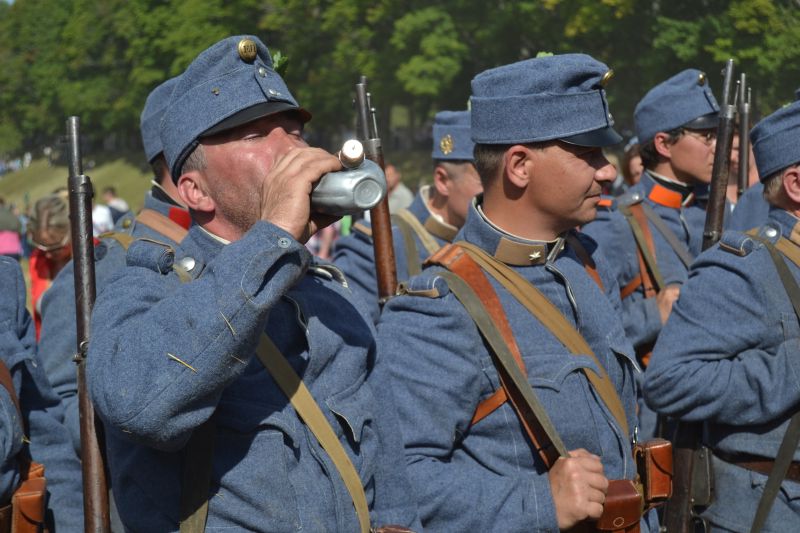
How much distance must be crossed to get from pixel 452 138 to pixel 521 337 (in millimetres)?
3844

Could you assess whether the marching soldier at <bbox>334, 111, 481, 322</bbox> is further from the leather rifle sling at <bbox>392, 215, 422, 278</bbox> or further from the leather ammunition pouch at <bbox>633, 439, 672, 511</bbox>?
the leather ammunition pouch at <bbox>633, 439, 672, 511</bbox>

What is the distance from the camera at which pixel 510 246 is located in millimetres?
3695

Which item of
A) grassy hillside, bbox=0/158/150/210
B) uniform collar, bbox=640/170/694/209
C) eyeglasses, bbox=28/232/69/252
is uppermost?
uniform collar, bbox=640/170/694/209

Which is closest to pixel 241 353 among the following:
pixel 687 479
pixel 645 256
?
pixel 687 479

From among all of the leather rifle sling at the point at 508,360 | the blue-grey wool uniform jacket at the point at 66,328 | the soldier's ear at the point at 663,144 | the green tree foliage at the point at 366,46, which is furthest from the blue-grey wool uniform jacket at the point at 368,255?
the green tree foliage at the point at 366,46

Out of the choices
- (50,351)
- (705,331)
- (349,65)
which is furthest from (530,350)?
(349,65)

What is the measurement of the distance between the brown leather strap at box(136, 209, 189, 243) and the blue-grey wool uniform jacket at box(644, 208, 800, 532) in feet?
6.66

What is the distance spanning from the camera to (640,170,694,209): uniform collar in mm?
6852

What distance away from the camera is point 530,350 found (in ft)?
11.5

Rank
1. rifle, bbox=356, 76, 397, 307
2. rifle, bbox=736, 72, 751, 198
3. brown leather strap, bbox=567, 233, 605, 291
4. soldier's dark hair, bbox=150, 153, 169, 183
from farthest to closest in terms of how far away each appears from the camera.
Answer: rifle, bbox=736, 72, 751, 198 < soldier's dark hair, bbox=150, 153, 169, 183 < rifle, bbox=356, 76, 397, 307 < brown leather strap, bbox=567, 233, 605, 291

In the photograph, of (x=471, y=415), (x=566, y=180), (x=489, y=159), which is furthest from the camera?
(x=489, y=159)

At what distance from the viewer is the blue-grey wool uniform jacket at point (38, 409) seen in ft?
12.4

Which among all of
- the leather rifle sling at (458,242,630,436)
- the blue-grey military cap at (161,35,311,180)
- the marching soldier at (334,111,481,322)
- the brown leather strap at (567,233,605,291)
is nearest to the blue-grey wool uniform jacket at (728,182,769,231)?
the marching soldier at (334,111,481,322)

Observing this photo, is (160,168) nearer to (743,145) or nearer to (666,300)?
(666,300)
